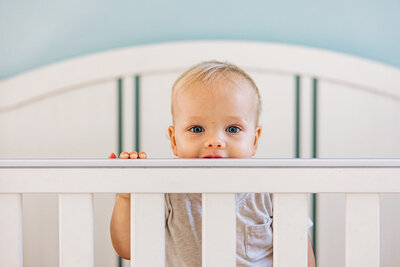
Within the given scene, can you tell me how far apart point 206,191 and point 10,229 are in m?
0.25

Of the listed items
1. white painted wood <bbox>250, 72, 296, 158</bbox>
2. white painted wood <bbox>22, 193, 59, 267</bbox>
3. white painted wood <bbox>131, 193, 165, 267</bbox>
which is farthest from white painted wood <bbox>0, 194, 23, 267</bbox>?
white painted wood <bbox>250, 72, 296, 158</bbox>

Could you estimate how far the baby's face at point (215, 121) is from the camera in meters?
0.73

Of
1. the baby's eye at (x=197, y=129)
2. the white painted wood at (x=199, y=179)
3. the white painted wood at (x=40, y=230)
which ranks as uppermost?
the baby's eye at (x=197, y=129)

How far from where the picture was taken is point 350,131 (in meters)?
1.36

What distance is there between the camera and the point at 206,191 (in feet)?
1.73

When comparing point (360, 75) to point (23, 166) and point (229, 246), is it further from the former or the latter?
point (23, 166)

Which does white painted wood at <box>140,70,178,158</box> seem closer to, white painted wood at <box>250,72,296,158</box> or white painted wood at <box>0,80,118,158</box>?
white painted wood at <box>0,80,118,158</box>

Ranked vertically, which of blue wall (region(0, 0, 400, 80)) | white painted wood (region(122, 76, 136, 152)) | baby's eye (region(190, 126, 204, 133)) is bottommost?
baby's eye (region(190, 126, 204, 133))

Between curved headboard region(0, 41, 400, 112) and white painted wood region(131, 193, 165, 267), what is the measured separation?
0.88m

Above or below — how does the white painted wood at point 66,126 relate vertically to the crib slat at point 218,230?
above

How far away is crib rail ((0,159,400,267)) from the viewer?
528 millimetres

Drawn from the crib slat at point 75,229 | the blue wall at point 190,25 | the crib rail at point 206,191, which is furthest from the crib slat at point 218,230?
the blue wall at point 190,25

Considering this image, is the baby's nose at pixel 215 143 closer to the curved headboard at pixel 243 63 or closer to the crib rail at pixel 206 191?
the crib rail at pixel 206 191

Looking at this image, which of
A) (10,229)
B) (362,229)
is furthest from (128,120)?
(362,229)
